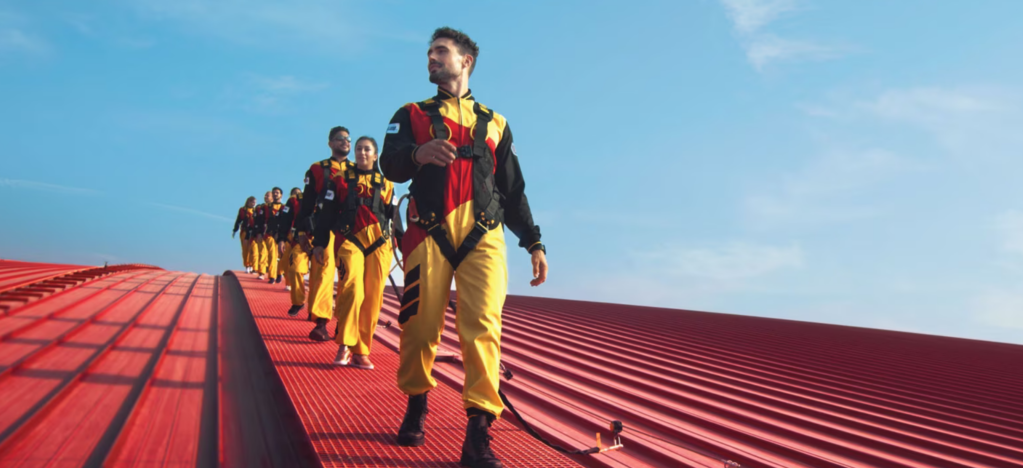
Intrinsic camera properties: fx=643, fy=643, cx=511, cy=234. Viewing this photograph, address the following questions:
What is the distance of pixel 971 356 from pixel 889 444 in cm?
517

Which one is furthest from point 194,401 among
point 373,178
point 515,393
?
point 373,178

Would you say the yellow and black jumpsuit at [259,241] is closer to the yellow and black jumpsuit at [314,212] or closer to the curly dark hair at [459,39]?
the yellow and black jumpsuit at [314,212]

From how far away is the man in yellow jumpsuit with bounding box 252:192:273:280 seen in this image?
13.8 m

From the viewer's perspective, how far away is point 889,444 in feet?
12.1

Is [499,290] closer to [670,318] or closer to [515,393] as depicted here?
[515,393]

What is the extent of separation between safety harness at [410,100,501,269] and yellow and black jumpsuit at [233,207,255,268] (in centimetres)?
1409

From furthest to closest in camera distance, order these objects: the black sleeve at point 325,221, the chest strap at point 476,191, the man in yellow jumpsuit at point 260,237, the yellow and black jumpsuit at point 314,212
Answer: the man in yellow jumpsuit at point 260,237
the yellow and black jumpsuit at point 314,212
the black sleeve at point 325,221
the chest strap at point 476,191

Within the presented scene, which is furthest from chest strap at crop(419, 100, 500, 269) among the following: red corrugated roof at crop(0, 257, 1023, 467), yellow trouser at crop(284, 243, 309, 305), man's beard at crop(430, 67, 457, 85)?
yellow trouser at crop(284, 243, 309, 305)

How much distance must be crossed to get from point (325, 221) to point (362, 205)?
16.3 inches

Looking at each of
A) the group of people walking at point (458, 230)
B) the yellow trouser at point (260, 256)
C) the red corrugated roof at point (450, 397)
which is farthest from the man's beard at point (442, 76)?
the yellow trouser at point (260, 256)

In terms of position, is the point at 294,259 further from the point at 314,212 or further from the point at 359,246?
the point at 359,246

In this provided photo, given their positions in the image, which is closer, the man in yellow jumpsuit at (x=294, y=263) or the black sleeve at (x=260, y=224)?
the man in yellow jumpsuit at (x=294, y=263)

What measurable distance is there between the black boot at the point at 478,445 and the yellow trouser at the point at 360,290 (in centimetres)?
252

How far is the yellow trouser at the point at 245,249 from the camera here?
1653 centimetres
